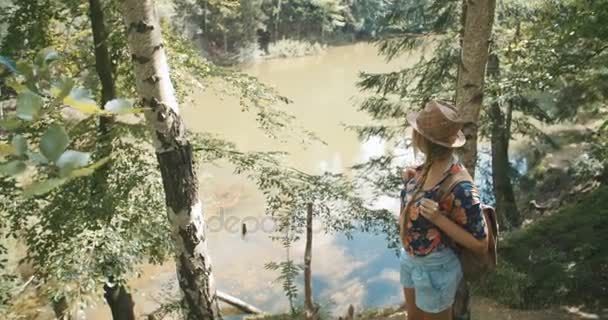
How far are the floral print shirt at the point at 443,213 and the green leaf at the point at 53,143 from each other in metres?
1.99

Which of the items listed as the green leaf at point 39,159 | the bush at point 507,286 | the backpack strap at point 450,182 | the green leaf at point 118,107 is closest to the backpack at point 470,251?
the backpack strap at point 450,182

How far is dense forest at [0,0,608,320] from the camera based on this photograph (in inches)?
102

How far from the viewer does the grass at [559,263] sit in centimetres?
545

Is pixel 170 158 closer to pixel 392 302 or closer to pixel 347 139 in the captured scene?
pixel 392 302

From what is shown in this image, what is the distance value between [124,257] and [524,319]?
424 cm

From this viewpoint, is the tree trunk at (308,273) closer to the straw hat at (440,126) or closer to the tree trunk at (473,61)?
the tree trunk at (473,61)

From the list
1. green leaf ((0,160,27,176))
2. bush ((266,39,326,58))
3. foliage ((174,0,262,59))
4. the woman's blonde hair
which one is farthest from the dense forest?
bush ((266,39,326,58))

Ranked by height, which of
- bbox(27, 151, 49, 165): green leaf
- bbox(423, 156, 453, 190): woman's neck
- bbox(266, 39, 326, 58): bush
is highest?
bbox(27, 151, 49, 165): green leaf

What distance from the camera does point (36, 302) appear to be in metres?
3.96

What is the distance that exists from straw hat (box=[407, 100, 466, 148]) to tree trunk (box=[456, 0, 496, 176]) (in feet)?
1.81

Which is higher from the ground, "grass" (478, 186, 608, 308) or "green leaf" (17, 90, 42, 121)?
"green leaf" (17, 90, 42, 121)

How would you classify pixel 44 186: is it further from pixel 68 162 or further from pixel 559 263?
pixel 559 263

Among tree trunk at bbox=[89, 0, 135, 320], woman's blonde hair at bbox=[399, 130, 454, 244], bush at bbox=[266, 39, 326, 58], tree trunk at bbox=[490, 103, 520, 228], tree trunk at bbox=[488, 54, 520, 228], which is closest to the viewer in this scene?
woman's blonde hair at bbox=[399, 130, 454, 244]

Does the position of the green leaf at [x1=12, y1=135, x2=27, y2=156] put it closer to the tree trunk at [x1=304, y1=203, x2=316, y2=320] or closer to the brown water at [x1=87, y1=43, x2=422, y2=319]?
the tree trunk at [x1=304, y1=203, x2=316, y2=320]
